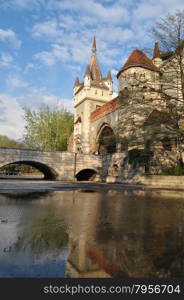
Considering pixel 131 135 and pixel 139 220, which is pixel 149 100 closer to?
pixel 131 135

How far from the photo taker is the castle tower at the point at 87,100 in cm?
3594

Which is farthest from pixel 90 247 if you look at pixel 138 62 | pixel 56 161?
pixel 138 62

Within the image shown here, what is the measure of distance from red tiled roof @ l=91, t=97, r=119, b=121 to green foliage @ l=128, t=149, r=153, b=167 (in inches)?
333

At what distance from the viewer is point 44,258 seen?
203cm

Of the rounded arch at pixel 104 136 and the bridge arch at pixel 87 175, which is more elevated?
the rounded arch at pixel 104 136

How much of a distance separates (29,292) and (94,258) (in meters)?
0.77

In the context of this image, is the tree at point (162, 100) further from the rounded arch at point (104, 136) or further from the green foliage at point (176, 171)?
the rounded arch at point (104, 136)

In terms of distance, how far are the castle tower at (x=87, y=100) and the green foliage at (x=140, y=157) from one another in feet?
49.7

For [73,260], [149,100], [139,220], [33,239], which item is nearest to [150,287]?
[73,260]

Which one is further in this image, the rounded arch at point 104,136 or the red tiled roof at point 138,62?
the rounded arch at point 104,136

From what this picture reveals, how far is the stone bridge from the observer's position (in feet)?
69.4

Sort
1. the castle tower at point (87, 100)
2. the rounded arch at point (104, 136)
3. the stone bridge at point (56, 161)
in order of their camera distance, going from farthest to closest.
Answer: the castle tower at point (87, 100)
the rounded arch at point (104, 136)
the stone bridge at point (56, 161)

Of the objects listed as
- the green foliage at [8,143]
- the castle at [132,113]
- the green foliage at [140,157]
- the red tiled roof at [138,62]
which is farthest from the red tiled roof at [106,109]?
the green foliage at [8,143]

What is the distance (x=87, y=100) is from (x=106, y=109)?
786 centimetres
